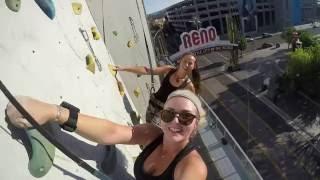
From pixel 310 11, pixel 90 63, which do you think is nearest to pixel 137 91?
pixel 90 63

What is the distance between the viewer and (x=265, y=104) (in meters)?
27.8

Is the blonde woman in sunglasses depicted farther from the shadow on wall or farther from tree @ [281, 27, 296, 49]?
tree @ [281, 27, 296, 49]

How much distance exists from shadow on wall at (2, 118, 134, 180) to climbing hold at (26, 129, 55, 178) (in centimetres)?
2

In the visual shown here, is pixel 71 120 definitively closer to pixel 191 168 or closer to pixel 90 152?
pixel 90 152

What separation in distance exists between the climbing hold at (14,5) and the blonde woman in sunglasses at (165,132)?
43 centimetres

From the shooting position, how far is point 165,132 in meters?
1.89

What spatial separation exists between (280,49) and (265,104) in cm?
1192

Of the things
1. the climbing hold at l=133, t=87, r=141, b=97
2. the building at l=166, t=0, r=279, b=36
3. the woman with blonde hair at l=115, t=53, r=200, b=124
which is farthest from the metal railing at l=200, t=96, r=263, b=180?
the building at l=166, t=0, r=279, b=36

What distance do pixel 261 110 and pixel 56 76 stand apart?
86.8 feet

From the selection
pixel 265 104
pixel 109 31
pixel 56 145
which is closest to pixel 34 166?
pixel 56 145

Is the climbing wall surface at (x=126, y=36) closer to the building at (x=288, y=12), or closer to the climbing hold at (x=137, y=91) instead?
the climbing hold at (x=137, y=91)

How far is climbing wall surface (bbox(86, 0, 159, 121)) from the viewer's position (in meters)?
4.05

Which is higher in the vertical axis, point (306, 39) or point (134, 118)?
point (134, 118)

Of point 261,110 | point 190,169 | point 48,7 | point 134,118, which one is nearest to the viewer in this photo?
point 190,169
